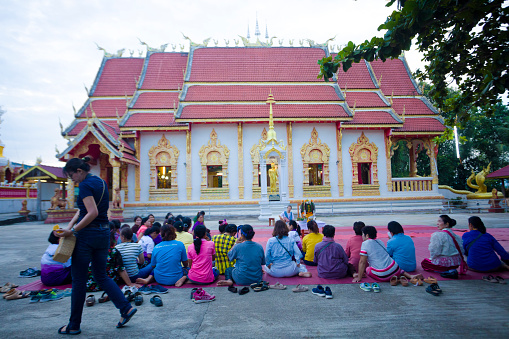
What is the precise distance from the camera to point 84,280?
2941mm

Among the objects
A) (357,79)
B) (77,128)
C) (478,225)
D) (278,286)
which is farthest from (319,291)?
(357,79)

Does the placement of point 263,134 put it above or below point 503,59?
above

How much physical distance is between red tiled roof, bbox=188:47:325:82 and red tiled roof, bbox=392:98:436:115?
4.90 meters

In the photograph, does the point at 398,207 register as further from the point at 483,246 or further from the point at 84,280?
the point at 84,280

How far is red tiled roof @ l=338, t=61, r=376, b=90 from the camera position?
1855 centimetres

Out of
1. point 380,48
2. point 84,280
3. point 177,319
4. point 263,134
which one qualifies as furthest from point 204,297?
point 263,134

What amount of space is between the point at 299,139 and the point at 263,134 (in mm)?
2002

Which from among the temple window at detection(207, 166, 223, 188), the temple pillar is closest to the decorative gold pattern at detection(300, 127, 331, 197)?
the temple window at detection(207, 166, 223, 188)

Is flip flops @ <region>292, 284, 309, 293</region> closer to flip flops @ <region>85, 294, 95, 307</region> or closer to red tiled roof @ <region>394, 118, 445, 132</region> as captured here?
flip flops @ <region>85, 294, 95, 307</region>

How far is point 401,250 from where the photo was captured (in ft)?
15.2

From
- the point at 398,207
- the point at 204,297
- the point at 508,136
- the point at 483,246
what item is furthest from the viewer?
the point at 508,136

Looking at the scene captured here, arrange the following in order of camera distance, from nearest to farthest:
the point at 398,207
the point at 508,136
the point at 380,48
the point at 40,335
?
the point at 40,335
the point at 380,48
the point at 398,207
the point at 508,136

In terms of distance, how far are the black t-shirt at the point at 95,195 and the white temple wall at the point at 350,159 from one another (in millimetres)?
15054

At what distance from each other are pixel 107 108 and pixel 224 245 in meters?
15.7
